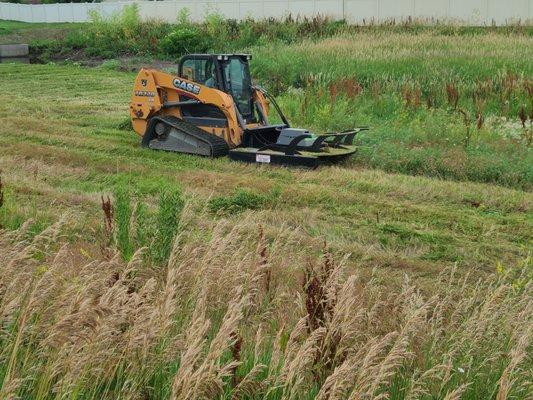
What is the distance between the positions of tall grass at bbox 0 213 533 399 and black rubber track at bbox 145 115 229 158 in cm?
707

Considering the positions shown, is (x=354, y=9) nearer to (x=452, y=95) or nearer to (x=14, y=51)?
(x=14, y=51)

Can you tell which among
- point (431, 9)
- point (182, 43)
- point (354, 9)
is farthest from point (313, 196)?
point (354, 9)

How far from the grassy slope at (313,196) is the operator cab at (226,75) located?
125cm

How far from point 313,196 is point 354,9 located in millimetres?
26505

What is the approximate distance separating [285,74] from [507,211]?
12.0 m

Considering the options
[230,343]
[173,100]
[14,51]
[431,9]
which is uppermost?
[431,9]

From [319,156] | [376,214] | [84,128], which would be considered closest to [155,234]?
[376,214]

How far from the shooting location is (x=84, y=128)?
1554 cm

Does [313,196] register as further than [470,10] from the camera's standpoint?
No

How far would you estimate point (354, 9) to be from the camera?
3575cm

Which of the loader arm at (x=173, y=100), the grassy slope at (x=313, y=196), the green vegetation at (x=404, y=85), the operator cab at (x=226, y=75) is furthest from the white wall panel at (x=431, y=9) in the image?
the loader arm at (x=173, y=100)

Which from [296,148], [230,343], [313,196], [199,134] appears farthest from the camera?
[199,134]

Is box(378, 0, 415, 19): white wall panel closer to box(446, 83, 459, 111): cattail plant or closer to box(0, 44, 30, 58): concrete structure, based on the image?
box(0, 44, 30, 58): concrete structure

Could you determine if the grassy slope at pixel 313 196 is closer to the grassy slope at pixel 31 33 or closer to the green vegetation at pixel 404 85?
the green vegetation at pixel 404 85
